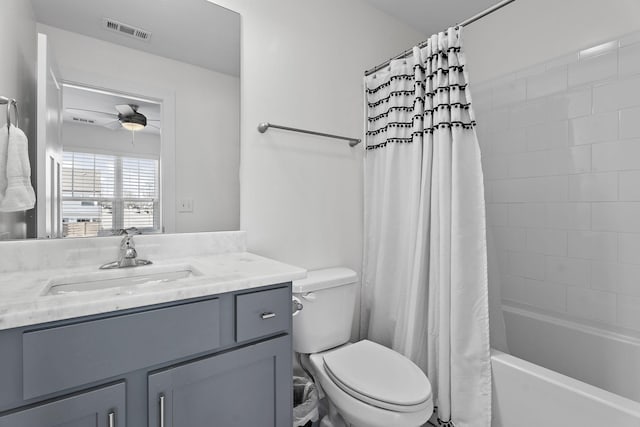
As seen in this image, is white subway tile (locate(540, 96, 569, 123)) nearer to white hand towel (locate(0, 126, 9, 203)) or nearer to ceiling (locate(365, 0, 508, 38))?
ceiling (locate(365, 0, 508, 38))

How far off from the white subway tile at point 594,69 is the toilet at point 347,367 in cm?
163

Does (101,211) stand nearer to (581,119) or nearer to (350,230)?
(350,230)

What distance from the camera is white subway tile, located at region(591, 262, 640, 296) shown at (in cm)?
154

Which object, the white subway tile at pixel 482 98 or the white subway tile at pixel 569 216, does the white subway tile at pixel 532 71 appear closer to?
the white subway tile at pixel 482 98

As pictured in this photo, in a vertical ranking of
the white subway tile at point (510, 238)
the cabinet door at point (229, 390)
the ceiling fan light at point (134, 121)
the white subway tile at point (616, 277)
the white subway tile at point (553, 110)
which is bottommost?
the cabinet door at point (229, 390)

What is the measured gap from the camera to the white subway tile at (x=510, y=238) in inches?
76.5

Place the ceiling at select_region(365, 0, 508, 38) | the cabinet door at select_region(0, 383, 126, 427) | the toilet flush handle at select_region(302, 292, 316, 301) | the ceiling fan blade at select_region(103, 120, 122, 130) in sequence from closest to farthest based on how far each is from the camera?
the cabinet door at select_region(0, 383, 126, 427) < the ceiling fan blade at select_region(103, 120, 122, 130) < the toilet flush handle at select_region(302, 292, 316, 301) < the ceiling at select_region(365, 0, 508, 38)

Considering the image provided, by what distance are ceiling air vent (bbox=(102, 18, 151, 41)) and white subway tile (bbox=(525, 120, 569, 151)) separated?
209 cm

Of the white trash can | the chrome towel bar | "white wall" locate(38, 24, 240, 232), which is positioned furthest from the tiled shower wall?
"white wall" locate(38, 24, 240, 232)

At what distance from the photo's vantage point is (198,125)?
141cm

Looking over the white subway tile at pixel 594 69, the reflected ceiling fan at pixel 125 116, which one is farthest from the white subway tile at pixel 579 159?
the reflected ceiling fan at pixel 125 116

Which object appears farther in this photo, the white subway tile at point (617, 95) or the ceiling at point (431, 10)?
the ceiling at point (431, 10)

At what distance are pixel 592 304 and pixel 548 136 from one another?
3.13 feet

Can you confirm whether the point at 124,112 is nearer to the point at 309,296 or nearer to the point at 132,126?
the point at 132,126
